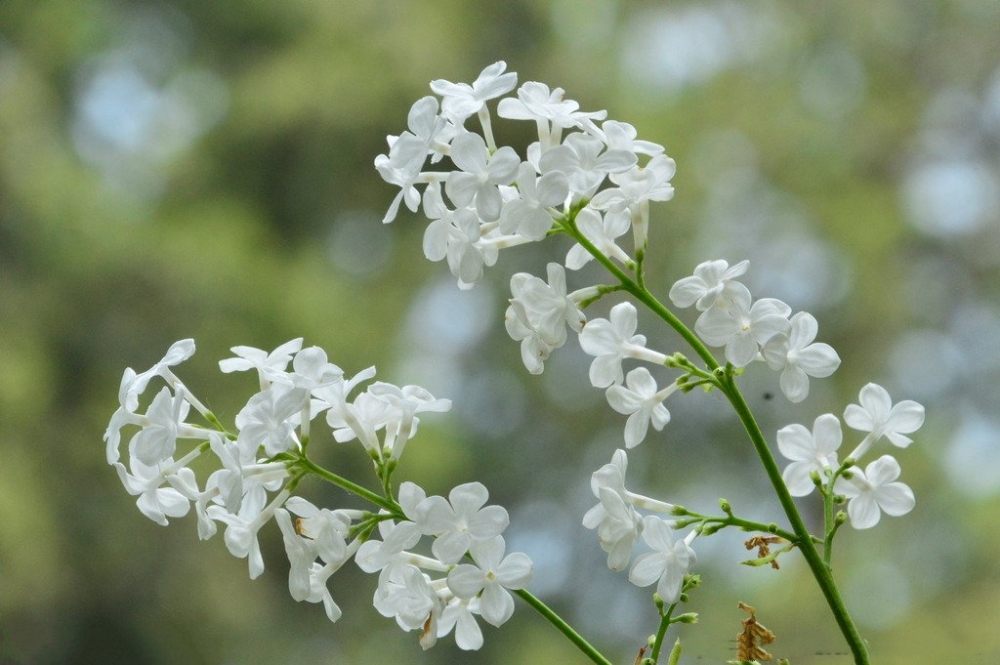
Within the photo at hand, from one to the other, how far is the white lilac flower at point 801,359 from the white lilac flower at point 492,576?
0.12 meters

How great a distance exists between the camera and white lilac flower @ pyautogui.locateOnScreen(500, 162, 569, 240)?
14.9 inches

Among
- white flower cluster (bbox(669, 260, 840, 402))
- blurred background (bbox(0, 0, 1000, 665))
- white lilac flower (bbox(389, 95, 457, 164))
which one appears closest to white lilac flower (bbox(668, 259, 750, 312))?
white flower cluster (bbox(669, 260, 840, 402))

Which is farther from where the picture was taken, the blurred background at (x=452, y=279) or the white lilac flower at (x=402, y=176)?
the blurred background at (x=452, y=279)

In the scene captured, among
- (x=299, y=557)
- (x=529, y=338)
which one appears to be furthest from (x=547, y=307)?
(x=299, y=557)

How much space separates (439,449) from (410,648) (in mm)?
466

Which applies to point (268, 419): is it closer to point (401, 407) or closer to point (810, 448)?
point (401, 407)

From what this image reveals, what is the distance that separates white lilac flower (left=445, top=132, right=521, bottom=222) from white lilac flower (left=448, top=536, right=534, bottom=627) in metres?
0.12

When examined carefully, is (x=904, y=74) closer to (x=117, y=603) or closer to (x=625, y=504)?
(x=117, y=603)

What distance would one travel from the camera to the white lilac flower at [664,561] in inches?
14.9

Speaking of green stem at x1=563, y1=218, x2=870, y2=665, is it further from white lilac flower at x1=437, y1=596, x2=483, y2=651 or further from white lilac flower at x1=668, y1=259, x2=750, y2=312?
white lilac flower at x1=437, y1=596, x2=483, y2=651

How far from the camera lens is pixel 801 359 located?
1.33 feet

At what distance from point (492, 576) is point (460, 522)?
0.07 ft

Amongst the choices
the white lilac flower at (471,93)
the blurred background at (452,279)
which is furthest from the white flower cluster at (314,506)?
the blurred background at (452,279)

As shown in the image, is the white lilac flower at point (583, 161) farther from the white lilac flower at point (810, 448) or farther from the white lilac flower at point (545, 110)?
the white lilac flower at point (810, 448)
